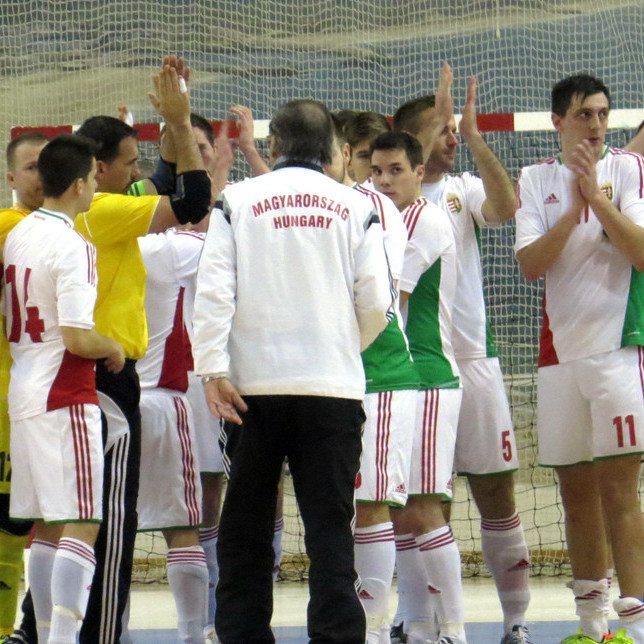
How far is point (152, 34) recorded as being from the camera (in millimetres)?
10578

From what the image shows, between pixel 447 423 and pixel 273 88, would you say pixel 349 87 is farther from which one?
pixel 447 423

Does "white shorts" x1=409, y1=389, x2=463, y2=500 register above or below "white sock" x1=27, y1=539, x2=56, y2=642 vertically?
above

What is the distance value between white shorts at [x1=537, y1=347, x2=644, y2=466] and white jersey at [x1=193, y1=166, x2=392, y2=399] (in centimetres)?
Answer: 120

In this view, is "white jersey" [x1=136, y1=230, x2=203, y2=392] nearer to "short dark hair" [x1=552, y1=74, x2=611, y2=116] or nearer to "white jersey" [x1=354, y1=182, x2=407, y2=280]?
"white jersey" [x1=354, y1=182, x2=407, y2=280]

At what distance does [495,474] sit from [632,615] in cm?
90

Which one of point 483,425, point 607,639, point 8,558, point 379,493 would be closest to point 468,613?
point 483,425

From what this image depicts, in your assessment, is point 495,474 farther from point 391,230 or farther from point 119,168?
point 119,168

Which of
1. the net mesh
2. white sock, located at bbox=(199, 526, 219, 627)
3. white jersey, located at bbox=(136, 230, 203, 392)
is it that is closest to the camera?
white jersey, located at bbox=(136, 230, 203, 392)

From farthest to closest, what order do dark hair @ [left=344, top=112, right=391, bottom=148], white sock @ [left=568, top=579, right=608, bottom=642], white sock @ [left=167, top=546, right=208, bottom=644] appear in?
dark hair @ [left=344, top=112, right=391, bottom=148] → white sock @ [left=167, top=546, right=208, bottom=644] → white sock @ [left=568, top=579, right=608, bottom=642]

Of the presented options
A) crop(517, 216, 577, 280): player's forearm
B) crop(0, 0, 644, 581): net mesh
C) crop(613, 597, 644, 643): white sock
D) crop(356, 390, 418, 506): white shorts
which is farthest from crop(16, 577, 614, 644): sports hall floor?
crop(0, 0, 644, 581): net mesh

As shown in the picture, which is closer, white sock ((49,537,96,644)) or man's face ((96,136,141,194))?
white sock ((49,537,96,644))

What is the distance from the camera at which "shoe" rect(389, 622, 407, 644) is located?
5.82 m

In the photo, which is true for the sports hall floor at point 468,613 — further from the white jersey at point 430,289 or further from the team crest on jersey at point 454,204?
the team crest on jersey at point 454,204

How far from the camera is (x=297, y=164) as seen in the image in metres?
4.29
